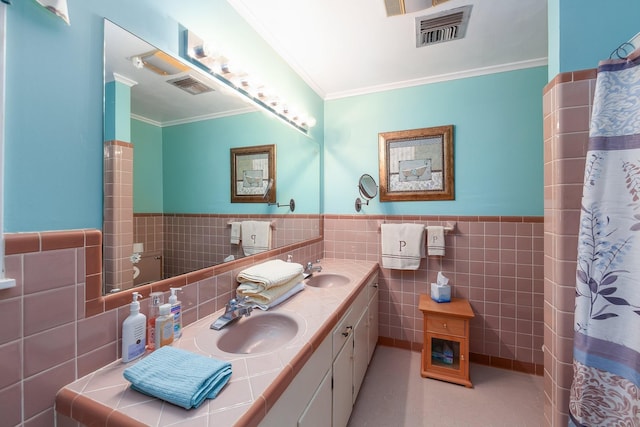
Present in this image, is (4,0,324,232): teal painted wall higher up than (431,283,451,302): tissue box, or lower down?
Result: higher up

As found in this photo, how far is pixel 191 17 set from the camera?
3.62 feet

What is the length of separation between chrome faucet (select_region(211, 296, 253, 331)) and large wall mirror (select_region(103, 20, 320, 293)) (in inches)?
9.1

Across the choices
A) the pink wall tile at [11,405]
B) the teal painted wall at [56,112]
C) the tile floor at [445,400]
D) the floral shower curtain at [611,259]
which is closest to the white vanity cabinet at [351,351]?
the tile floor at [445,400]

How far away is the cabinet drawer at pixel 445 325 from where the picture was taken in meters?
1.83

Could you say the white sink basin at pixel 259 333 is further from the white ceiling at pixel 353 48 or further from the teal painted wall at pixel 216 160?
the white ceiling at pixel 353 48

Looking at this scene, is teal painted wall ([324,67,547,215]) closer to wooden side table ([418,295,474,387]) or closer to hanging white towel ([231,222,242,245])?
wooden side table ([418,295,474,387])

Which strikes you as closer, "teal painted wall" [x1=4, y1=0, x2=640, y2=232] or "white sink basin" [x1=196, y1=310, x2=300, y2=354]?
"teal painted wall" [x1=4, y1=0, x2=640, y2=232]

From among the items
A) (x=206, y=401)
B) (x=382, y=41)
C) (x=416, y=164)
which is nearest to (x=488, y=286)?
(x=416, y=164)

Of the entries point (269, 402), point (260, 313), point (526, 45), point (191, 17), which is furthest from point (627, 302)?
point (191, 17)

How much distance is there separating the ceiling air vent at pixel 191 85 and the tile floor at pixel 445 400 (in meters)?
2.01

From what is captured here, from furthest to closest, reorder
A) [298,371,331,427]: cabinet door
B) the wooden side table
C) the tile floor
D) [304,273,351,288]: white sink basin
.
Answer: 1. [304,273,351,288]: white sink basin
2. the wooden side table
3. the tile floor
4. [298,371,331,427]: cabinet door

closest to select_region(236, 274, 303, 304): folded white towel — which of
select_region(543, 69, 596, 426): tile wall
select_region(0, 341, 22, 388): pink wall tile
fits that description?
select_region(0, 341, 22, 388): pink wall tile

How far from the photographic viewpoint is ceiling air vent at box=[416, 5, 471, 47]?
146 cm

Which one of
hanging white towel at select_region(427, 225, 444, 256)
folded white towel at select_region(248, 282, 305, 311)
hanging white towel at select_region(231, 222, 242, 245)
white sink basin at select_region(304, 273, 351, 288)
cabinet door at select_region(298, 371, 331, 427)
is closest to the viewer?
cabinet door at select_region(298, 371, 331, 427)
